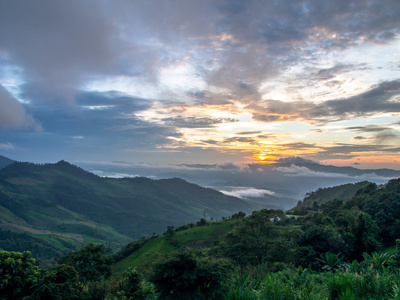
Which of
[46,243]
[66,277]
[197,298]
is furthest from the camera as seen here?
[46,243]

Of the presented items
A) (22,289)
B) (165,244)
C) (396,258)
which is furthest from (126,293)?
(165,244)

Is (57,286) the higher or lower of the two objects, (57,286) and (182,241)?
the higher

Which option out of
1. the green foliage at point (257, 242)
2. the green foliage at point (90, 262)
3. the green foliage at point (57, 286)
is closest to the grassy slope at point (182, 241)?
the green foliage at point (257, 242)

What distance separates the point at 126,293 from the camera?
1048 cm

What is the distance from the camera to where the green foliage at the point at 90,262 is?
105ft

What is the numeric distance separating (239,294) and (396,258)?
23305 millimetres

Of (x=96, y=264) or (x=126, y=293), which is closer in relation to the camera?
(x=126, y=293)

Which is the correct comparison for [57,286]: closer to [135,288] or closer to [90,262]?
[135,288]

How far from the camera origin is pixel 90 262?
3441 cm

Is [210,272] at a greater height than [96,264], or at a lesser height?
greater

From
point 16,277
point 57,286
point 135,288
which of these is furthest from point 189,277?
point 16,277

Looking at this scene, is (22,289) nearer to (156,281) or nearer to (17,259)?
(17,259)

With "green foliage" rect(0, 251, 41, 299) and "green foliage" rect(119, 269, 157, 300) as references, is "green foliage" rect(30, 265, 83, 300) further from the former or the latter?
"green foliage" rect(119, 269, 157, 300)

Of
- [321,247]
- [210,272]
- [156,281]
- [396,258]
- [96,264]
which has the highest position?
[210,272]
